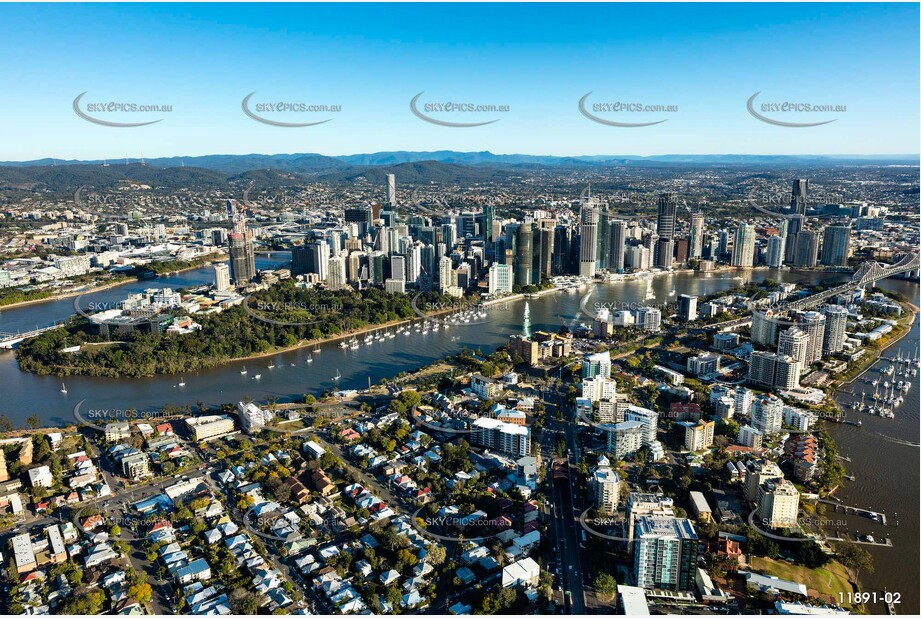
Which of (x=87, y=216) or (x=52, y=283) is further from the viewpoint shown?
(x=87, y=216)

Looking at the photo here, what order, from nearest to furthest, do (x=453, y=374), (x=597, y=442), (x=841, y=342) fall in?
(x=597, y=442)
(x=453, y=374)
(x=841, y=342)

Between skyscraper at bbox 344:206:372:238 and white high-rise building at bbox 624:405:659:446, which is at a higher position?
skyscraper at bbox 344:206:372:238

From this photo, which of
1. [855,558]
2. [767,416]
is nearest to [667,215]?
[767,416]

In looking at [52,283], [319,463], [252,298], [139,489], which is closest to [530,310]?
[252,298]

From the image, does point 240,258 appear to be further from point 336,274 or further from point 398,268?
point 398,268

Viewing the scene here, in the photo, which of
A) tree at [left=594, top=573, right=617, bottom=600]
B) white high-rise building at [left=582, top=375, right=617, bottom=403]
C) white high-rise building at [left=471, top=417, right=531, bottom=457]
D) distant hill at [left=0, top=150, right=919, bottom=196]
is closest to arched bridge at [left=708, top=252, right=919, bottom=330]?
white high-rise building at [left=582, top=375, right=617, bottom=403]

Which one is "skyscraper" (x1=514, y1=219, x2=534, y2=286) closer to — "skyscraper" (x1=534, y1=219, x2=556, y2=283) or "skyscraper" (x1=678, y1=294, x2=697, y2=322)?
"skyscraper" (x1=534, y1=219, x2=556, y2=283)

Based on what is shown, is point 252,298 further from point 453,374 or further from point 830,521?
point 830,521
